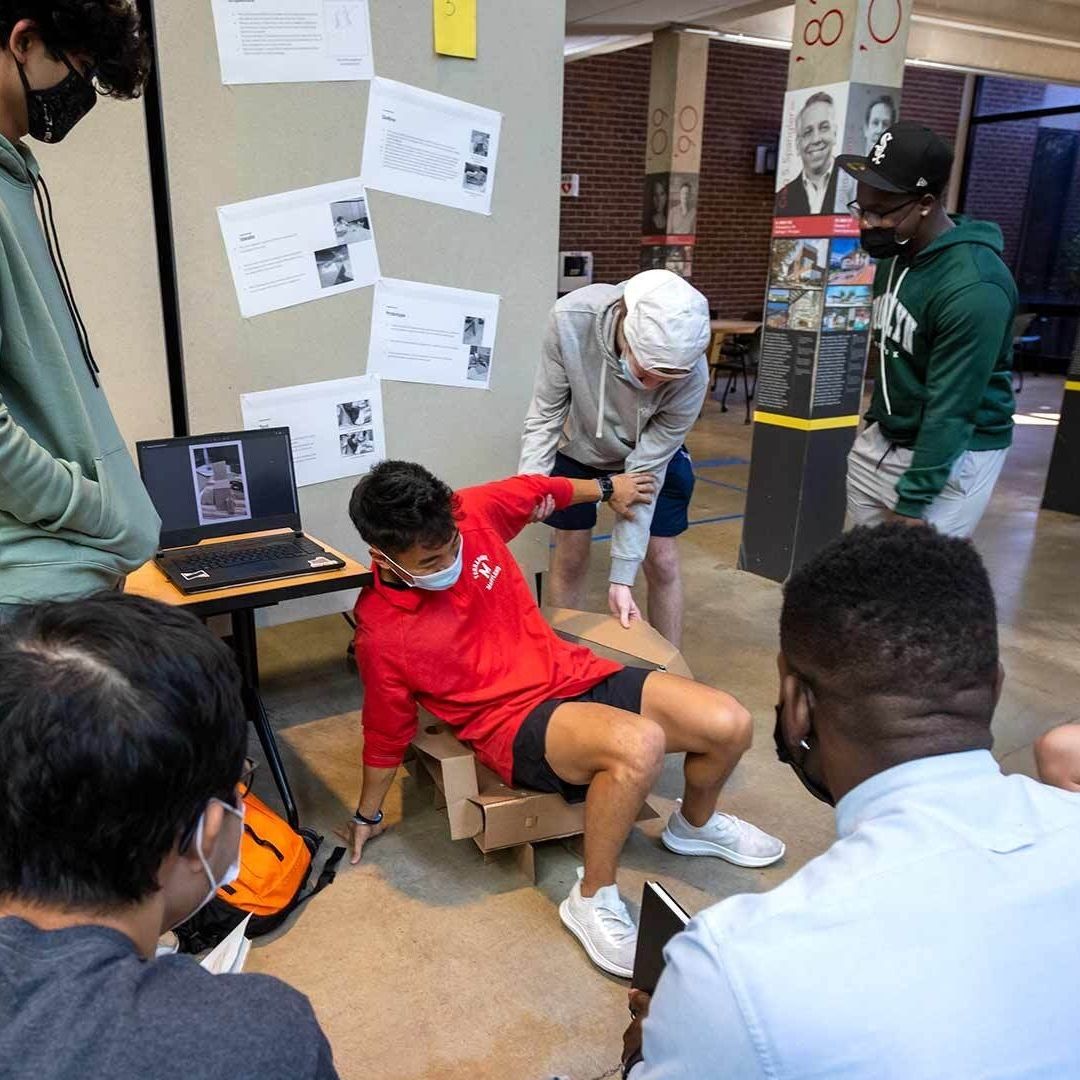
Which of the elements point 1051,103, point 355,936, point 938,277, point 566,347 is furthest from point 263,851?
point 1051,103

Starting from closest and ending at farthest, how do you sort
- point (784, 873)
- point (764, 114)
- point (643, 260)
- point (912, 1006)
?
point (912, 1006) → point (784, 873) → point (643, 260) → point (764, 114)

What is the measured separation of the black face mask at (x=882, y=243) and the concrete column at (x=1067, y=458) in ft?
11.9

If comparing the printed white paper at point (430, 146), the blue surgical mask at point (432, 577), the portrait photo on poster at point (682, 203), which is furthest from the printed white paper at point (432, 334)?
the portrait photo on poster at point (682, 203)

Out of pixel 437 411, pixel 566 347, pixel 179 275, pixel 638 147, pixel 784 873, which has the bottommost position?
pixel 784 873

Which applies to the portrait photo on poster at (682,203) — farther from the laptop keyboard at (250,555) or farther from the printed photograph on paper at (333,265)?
the laptop keyboard at (250,555)

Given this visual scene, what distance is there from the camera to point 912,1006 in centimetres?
67

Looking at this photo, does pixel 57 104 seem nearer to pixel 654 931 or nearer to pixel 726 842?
pixel 654 931

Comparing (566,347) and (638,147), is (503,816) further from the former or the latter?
(638,147)

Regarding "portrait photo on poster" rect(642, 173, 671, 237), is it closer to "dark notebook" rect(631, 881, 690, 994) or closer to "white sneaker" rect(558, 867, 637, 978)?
"white sneaker" rect(558, 867, 637, 978)

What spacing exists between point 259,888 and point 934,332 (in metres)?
1.99

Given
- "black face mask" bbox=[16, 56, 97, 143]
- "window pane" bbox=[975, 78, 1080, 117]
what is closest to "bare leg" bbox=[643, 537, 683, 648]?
"black face mask" bbox=[16, 56, 97, 143]

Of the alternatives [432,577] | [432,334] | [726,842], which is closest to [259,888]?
[432,577]

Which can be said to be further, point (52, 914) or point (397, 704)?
point (397, 704)

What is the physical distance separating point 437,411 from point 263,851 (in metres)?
1.53
